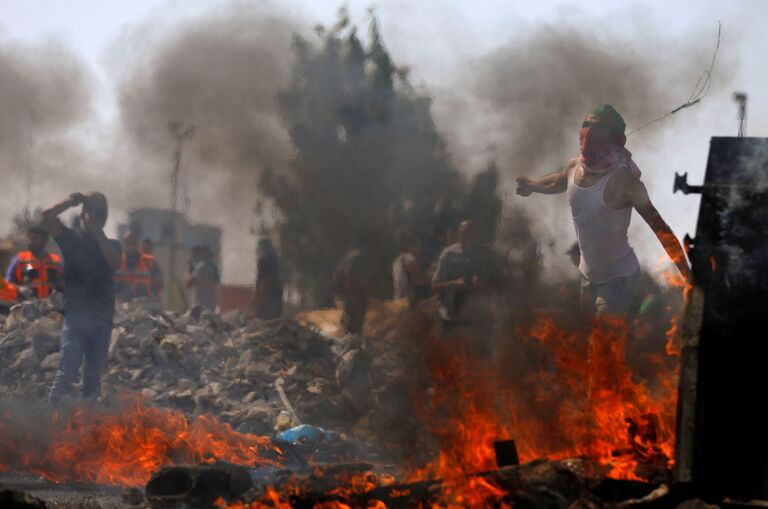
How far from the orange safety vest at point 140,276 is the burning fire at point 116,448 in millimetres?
5716

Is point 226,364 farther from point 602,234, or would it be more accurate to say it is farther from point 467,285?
point 602,234

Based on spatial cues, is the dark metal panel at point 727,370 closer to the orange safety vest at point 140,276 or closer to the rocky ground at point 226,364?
the rocky ground at point 226,364

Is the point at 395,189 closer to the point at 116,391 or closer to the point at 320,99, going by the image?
the point at 320,99

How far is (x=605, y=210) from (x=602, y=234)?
175 millimetres

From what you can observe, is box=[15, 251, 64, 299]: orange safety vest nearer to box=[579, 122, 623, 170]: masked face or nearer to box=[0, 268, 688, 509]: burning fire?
box=[0, 268, 688, 509]: burning fire

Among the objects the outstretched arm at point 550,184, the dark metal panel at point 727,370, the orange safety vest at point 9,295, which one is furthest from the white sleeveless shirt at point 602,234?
the orange safety vest at point 9,295

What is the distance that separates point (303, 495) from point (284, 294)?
31.9 ft

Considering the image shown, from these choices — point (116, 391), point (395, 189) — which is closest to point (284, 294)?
point (395, 189)

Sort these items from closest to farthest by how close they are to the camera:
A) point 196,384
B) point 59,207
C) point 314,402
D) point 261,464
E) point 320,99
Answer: point 261,464, point 59,207, point 314,402, point 196,384, point 320,99

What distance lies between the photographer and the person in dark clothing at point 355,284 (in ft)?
39.6

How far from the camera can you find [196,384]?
11617 mm

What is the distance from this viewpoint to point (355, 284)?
39.8 feet

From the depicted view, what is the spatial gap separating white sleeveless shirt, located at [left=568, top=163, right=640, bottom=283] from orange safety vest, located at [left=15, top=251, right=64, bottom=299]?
8.14 m

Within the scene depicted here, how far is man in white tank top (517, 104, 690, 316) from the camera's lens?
6.70m
